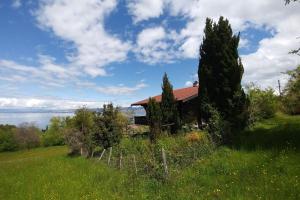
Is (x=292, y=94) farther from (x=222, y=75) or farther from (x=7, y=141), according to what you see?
(x=7, y=141)

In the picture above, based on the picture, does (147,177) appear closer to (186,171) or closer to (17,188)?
(186,171)

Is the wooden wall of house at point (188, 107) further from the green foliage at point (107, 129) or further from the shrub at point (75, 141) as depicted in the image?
the shrub at point (75, 141)

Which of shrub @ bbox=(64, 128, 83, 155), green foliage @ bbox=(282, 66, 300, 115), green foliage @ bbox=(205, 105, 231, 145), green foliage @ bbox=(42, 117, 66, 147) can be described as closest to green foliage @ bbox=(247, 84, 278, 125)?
green foliage @ bbox=(282, 66, 300, 115)

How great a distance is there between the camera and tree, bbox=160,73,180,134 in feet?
106

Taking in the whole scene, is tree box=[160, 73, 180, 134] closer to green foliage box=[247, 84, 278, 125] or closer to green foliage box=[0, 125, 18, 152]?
Answer: green foliage box=[247, 84, 278, 125]

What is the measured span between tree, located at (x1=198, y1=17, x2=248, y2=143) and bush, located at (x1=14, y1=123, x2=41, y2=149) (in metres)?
91.2

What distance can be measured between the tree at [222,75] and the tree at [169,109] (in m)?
5.68

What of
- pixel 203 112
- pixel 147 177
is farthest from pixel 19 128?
pixel 147 177

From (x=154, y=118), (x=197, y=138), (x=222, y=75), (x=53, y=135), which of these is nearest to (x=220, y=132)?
(x=197, y=138)

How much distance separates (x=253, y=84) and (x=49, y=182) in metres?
25.3

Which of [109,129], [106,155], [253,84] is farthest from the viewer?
[253,84]

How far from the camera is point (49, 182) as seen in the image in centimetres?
1795

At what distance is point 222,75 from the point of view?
84.9 ft

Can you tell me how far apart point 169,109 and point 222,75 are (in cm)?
859
